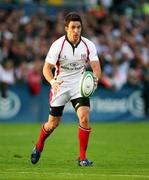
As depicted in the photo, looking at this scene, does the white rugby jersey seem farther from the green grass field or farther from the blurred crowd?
the blurred crowd

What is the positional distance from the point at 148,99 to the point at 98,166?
14295mm

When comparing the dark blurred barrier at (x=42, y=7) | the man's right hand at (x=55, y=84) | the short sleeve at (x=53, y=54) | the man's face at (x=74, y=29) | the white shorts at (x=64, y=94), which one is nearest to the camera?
the man's right hand at (x=55, y=84)

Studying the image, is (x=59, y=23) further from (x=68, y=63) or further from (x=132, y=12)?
(x=68, y=63)

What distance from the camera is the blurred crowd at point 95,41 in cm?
2531

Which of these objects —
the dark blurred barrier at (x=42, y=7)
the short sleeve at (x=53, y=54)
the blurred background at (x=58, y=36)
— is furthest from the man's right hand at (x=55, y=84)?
the dark blurred barrier at (x=42, y=7)

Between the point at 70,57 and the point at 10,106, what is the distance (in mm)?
12429

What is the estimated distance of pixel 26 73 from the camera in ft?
83.2

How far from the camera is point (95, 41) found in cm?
2767

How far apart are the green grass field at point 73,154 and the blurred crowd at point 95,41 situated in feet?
6.93

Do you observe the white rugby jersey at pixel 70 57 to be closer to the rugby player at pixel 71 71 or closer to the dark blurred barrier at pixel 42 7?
the rugby player at pixel 71 71

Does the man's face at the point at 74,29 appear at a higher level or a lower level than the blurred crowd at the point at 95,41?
higher

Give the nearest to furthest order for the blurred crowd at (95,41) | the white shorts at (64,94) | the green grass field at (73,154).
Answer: the green grass field at (73,154) → the white shorts at (64,94) → the blurred crowd at (95,41)

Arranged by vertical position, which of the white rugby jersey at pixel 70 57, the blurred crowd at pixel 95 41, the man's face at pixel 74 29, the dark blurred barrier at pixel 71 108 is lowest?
the dark blurred barrier at pixel 71 108

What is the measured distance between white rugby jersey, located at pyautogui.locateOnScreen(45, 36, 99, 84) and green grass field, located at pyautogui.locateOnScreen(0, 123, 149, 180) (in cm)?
153
